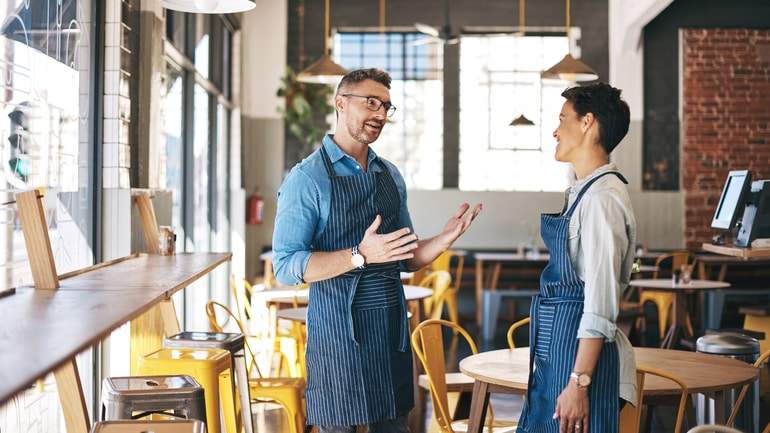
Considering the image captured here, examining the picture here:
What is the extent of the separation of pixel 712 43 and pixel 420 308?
5.67 metres

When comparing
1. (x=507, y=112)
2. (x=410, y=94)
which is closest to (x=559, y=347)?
(x=410, y=94)

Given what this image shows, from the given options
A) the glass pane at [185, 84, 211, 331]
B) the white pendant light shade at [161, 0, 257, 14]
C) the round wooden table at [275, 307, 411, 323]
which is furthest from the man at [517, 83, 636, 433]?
the glass pane at [185, 84, 211, 331]

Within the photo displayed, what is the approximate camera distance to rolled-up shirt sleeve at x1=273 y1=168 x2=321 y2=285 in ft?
9.32

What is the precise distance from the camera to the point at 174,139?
6.95 metres

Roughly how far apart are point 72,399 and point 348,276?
41.9 inches

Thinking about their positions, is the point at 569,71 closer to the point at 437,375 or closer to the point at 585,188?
the point at 437,375

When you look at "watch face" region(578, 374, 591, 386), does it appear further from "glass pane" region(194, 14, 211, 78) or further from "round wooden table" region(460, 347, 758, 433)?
"glass pane" region(194, 14, 211, 78)

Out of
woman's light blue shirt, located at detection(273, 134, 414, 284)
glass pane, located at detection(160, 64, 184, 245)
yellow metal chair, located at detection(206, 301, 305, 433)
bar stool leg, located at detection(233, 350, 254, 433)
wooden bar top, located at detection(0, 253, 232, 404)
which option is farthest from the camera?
glass pane, located at detection(160, 64, 184, 245)

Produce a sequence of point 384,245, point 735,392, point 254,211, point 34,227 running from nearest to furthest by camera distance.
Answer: point 384,245, point 34,227, point 735,392, point 254,211

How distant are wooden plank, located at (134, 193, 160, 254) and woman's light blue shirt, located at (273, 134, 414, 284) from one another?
2276 mm

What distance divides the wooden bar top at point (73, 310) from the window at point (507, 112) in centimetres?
719

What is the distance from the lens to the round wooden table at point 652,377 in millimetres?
3150

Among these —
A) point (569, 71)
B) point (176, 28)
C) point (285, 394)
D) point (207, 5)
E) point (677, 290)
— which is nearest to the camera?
point (207, 5)

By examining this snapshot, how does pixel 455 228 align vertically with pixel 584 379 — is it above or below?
above
